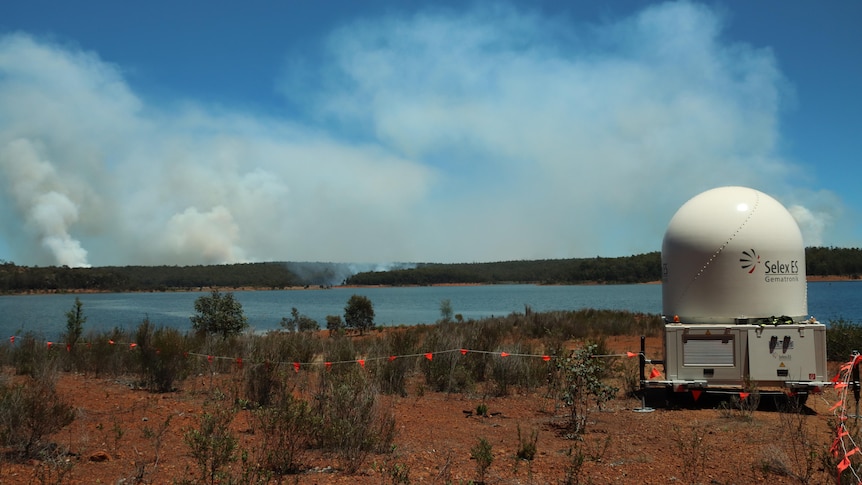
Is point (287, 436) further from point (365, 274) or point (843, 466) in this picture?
point (365, 274)

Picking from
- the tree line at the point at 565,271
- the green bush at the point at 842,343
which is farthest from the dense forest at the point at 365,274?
the green bush at the point at 842,343

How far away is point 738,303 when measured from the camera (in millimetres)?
9734

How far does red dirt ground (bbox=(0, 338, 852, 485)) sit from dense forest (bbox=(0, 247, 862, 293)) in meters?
67.1

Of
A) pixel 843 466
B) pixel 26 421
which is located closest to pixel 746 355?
pixel 843 466

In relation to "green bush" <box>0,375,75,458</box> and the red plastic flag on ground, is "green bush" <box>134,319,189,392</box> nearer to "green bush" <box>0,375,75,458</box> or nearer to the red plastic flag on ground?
"green bush" <box>0,375,75,458</box>

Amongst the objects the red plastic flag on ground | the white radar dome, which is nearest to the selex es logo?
the white radar dome

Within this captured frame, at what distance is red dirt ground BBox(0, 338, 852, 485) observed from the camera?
5762 mm

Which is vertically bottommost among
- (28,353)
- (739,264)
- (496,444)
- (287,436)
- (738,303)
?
(496,444)

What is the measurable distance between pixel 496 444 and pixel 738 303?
5.05 m

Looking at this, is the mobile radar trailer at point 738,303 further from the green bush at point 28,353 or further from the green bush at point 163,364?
the green bush at point 28,353

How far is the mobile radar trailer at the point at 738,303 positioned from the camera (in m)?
9.23

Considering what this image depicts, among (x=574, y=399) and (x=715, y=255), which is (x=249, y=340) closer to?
(x=574, y=399)

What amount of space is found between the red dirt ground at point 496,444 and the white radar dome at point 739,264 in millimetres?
1646

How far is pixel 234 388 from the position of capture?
9.56 meters
